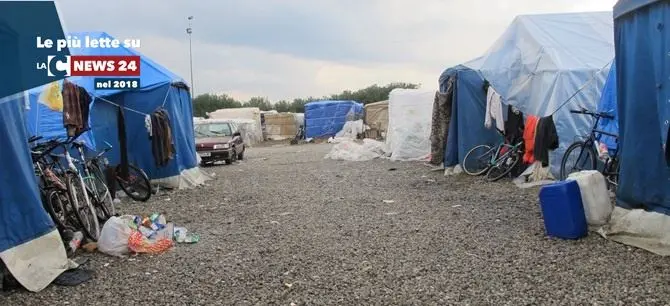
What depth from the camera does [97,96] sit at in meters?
10.6

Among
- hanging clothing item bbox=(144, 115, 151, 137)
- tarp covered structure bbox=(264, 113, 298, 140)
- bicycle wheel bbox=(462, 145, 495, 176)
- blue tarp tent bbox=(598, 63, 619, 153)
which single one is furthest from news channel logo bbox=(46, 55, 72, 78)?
tarp covered structure bbox=(264, 113, 298, 140)

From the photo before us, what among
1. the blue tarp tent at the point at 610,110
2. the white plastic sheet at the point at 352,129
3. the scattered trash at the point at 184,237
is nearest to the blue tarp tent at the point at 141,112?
the scattered trash at the point at 184,237

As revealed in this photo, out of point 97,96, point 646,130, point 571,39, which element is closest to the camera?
point 646,130

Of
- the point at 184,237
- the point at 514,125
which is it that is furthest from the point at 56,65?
the point at 514,125

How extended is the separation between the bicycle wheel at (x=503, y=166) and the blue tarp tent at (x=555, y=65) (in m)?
0.89

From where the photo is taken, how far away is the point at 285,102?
215ft

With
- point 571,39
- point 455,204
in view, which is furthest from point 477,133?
point 455,204

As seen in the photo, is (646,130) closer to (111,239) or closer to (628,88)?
(628,88)

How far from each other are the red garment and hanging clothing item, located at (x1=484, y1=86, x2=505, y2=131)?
2.70ft

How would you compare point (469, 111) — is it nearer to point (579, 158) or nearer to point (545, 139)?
point (545, 139)

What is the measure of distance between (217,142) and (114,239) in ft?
43.3

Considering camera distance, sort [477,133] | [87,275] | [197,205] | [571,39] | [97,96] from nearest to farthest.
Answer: [87,275] < [197,205] < [97,96] < [571,39] < [477,133]

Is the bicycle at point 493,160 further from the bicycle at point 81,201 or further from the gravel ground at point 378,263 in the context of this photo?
the bicycle at point 81,201

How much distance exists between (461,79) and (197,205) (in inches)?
265
